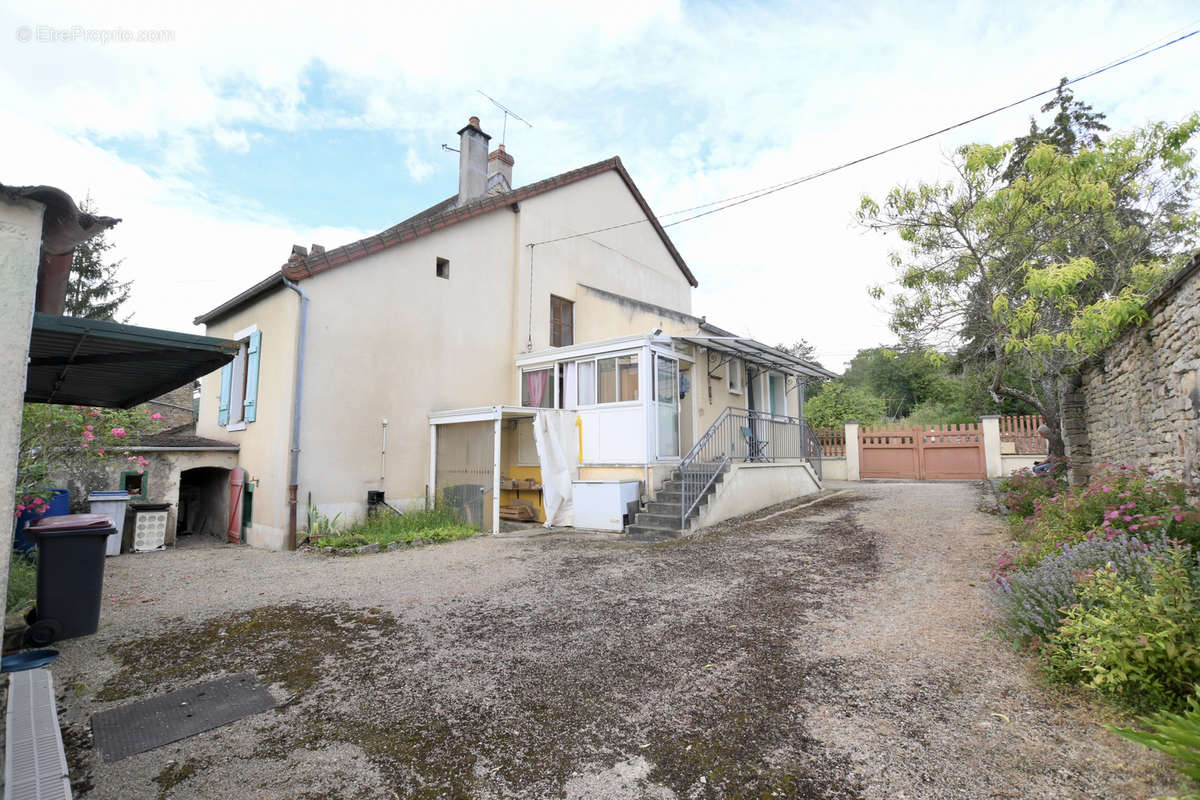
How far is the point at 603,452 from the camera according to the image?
992 centimetres

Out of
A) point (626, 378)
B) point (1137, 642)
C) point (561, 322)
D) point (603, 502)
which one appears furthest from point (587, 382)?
point (1137, 642)

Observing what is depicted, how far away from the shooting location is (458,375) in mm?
10711

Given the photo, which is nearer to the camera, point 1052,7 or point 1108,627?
point 1108,627

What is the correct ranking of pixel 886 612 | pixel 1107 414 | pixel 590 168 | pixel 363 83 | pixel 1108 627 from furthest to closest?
pixel 590 168 → pixel 363 83 → pixel 1107 414 → pixel 886 612 → pixel 1108 627

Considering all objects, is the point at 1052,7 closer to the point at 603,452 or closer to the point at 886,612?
the point at 886,612

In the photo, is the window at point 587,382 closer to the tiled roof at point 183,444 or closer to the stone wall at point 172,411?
the tiled roof at point 183,444

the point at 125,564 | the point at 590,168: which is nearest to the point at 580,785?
the point at 125,564

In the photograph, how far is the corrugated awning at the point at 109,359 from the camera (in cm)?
262

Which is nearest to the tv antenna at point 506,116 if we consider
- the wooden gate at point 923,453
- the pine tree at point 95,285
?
the wooden gate at point 923,453

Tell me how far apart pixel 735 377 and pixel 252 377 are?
986 cm

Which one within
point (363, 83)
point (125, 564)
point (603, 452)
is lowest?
point (125, 564)

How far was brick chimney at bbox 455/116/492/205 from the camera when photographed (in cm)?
1364

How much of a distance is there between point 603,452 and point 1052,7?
27.3 feet

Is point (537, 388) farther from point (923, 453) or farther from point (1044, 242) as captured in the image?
point (923, 453)
